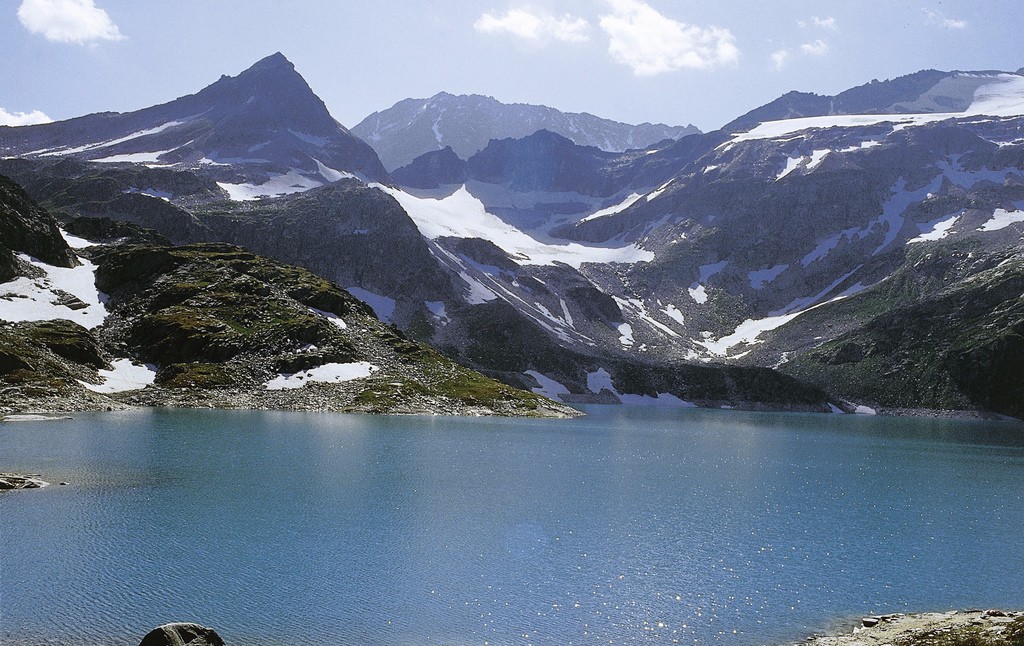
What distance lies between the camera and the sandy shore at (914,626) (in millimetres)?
23047

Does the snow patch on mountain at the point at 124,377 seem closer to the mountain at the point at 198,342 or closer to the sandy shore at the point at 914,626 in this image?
the mountain at the point at 198,342

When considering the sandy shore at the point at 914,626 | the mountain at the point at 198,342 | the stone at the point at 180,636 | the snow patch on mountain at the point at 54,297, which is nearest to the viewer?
the stone at the point at 180,636

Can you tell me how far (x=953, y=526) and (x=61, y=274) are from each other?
139515 mm

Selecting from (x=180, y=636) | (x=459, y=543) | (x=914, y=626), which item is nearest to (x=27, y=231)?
(x=459, y=543)

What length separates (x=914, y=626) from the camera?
25.0 metres

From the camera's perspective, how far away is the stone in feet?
55.2

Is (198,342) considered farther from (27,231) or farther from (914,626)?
(914,626)

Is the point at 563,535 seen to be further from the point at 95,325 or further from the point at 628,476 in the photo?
the point at 95,325

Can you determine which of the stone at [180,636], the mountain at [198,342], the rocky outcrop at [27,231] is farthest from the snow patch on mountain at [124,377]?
the stone at [180,636]

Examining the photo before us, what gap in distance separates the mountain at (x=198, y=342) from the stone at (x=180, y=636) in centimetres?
7451

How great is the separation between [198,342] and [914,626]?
110 metres

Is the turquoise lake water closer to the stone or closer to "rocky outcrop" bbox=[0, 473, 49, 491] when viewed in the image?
"rocky outcrop" bbox=[0, 473, 49, 491]

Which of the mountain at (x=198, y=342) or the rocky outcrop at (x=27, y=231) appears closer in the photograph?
the mountain at (x=198, y=342)

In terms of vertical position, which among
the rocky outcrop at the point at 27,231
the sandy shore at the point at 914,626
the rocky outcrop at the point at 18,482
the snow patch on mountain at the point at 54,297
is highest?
the rocky outcrop at the point at 27,231
